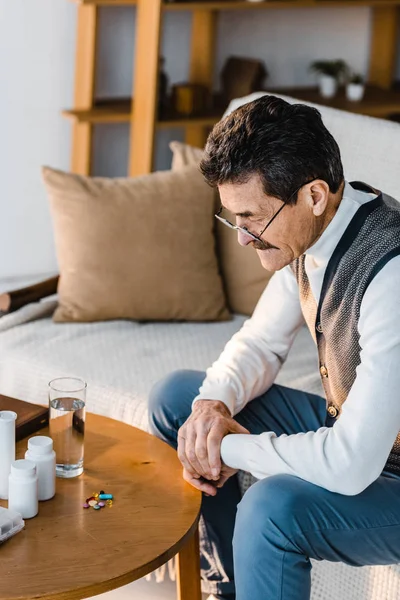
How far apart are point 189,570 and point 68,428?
34 cm

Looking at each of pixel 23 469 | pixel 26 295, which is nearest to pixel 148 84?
pixel 26 295

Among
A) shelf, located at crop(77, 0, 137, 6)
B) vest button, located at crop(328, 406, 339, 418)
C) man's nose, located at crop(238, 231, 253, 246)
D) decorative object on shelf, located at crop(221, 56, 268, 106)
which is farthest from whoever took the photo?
decorative object on shelf, located at crop(221, 56, 268, 106)

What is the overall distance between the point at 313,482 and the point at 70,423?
1.36ft

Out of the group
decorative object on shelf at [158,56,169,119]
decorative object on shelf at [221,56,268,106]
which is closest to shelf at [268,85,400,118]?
decorative object on shelf at [221,56,268,106]

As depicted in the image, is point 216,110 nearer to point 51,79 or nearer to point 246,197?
point 51,79

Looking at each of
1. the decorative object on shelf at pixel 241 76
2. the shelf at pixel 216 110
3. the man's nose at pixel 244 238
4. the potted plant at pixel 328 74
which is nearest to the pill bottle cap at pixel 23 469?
the man's nose at pixel 244 238

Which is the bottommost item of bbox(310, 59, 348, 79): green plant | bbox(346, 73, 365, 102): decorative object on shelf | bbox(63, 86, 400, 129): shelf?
bbox(63, 86, 400, 129): shelf

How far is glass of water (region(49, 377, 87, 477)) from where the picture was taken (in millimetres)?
1672

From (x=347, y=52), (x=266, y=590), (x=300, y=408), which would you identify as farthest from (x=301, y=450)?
(x=347, y=52)

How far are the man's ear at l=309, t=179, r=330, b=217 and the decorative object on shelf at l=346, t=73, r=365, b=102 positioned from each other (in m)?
2.50

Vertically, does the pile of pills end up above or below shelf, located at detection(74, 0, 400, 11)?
below

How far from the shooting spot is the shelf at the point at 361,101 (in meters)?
3.90

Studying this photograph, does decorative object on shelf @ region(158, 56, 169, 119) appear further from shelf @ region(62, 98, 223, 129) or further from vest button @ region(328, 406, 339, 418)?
vest button @ region(328, 406, 339, 418)

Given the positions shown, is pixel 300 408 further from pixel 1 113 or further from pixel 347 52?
pixel 347 52
